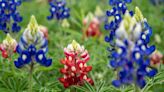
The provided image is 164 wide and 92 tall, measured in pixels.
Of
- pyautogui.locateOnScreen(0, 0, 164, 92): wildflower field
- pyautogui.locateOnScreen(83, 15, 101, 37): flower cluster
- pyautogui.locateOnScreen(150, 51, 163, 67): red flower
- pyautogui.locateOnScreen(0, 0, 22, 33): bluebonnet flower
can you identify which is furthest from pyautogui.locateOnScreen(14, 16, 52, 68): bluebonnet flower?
pyautogui.locateOnScreen(83, 15, 101, 37): flower cluster

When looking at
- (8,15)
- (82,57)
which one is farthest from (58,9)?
(82,57)

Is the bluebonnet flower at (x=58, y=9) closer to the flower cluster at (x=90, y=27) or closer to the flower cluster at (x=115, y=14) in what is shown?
the flower cluster at (x=90, y=27)

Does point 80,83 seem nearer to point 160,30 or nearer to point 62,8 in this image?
point 62,8

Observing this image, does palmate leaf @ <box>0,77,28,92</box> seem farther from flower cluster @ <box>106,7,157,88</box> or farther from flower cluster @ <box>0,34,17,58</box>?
flower cluster @ <box>106,7,157,88</box>

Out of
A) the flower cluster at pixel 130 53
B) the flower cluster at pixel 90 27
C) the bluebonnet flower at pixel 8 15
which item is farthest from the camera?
the flower cluster at pixel 90 27

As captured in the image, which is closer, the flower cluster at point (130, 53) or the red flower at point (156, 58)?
the flower cluster at point (130, 53)

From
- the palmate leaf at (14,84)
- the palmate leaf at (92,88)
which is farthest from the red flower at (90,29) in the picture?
the palmate leaf at (92,88)

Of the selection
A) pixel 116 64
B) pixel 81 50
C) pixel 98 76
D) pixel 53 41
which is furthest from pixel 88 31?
pixel 116 64
